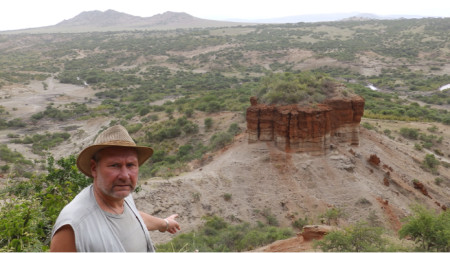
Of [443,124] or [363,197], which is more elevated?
[363,197]

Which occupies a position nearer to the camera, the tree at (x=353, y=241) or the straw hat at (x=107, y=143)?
the straw hat at (x=107, y=143)

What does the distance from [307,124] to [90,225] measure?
42.8 feet

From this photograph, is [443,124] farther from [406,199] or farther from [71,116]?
[71,116]

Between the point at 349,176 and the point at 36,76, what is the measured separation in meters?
60.1

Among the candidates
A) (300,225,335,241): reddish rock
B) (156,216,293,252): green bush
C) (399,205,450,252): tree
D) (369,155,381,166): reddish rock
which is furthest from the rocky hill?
(399,205,450,252): tree

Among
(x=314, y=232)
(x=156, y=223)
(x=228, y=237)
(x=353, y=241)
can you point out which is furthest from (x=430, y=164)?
(x=156, y=223)

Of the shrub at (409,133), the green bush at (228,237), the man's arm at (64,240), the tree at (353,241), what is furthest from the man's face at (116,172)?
the shrub at (409,133)

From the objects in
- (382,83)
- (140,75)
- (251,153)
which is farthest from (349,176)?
(140,75)

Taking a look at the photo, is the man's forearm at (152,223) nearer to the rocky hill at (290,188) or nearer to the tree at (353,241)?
the tree at (353,241)

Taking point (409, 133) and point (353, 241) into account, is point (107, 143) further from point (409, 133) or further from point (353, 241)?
point (409, 133)

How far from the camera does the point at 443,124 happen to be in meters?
29.7

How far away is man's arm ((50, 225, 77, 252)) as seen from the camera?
7.44ft

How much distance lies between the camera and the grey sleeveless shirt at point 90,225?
2297mm

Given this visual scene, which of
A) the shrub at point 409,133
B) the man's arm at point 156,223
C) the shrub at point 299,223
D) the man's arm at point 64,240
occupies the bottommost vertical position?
the shrub at point 409,133
